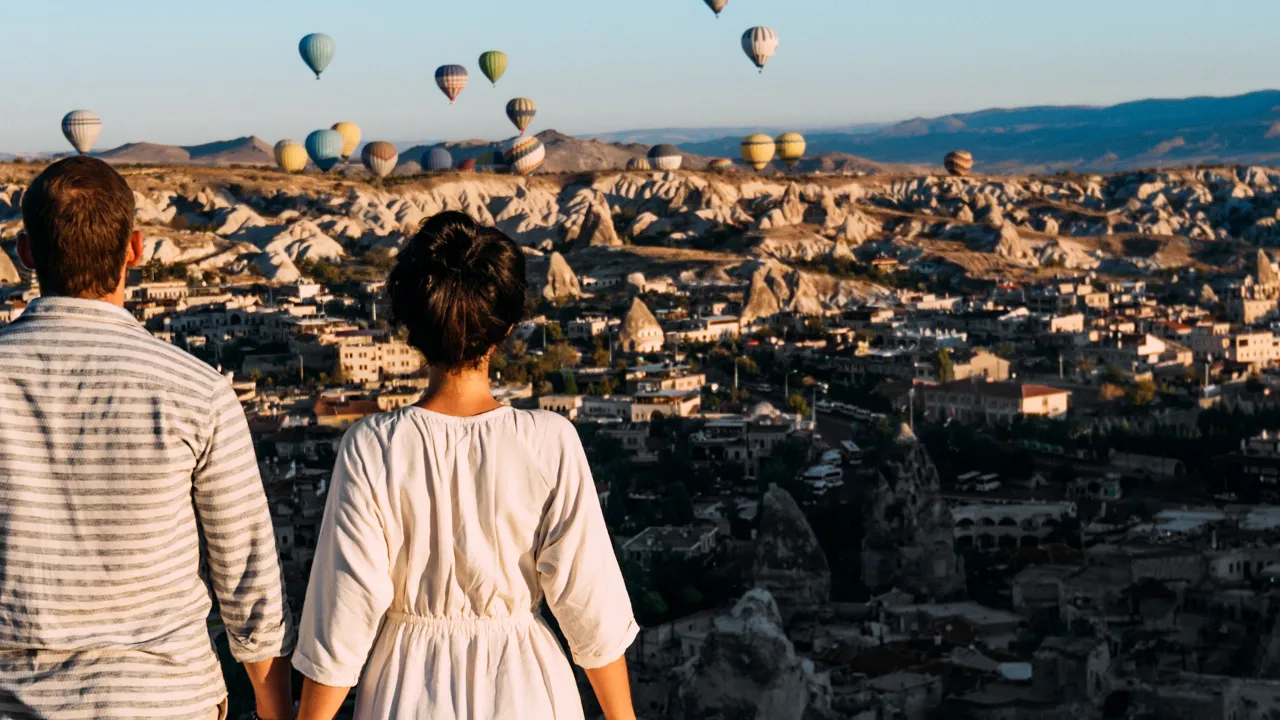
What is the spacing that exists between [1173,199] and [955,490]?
38.3 meters

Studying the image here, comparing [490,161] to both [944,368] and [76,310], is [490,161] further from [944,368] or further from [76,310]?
[76,310]

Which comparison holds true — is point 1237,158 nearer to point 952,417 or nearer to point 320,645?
point 952,417

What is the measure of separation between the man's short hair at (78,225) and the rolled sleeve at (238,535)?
0.51 feet

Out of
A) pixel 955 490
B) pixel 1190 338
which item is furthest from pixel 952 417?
pixel 1190 338

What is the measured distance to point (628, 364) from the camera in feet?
92.2

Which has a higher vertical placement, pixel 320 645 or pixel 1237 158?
pixel 320 645

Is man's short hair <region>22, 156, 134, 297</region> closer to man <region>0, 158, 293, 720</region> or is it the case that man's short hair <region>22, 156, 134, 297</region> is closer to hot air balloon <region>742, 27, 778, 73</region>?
man <region>0, 158, 293, 720</region>

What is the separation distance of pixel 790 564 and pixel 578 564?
1204cm

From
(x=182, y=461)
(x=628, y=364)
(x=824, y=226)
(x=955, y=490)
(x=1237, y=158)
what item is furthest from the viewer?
(x=1237, y=158)

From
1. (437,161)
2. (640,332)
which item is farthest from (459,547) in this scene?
(437,161)

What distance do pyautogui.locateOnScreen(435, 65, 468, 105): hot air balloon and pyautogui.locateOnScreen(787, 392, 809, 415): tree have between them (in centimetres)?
1838

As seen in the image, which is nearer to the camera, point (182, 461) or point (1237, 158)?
point (182, 461)

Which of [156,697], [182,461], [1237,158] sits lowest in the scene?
[1237,158]

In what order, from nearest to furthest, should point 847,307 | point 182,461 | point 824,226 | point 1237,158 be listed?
point 182,461, point 847,307, point 824,226, point 1237,158
